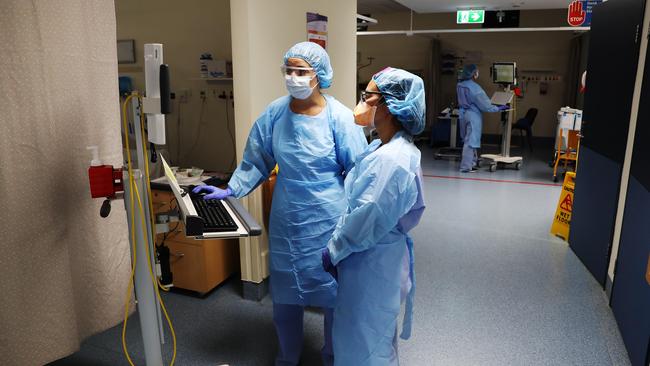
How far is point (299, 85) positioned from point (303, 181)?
0.42 meters

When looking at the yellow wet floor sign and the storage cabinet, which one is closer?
the storage cabinet

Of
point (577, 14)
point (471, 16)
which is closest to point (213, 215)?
point (577, 14)

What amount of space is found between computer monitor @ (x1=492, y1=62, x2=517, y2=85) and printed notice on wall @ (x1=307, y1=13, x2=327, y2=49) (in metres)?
4.10

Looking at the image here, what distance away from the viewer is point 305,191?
2076 millimetres

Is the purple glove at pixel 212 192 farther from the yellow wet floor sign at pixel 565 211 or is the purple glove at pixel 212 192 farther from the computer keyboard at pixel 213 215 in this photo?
the yellow wet floor sign at pixel 565 211

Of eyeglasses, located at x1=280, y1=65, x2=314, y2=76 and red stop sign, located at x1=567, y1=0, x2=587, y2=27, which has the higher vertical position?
red stop sign, located at x1=567, y1=0, x2=587, y2=27

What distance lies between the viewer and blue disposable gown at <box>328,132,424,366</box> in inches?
59.8

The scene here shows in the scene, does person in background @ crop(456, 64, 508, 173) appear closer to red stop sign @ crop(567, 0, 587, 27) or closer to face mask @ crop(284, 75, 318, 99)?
red stop sign @ crop(567, 0, 587, 27)

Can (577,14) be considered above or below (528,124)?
above

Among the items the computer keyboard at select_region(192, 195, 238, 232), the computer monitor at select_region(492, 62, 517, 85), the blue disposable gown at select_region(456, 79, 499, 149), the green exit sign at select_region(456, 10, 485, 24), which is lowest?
the computer keyboard at select_region(192, 195, 238, 232)

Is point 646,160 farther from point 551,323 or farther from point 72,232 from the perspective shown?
point 72,232

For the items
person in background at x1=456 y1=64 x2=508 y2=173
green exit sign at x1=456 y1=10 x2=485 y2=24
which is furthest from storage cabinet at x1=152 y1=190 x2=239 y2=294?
green exit sign at x1=456 y1=10 x2=485 y2=24

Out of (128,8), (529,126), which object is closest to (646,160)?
(128,8)

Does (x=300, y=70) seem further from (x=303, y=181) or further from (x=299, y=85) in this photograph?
(x=303, y=181)
